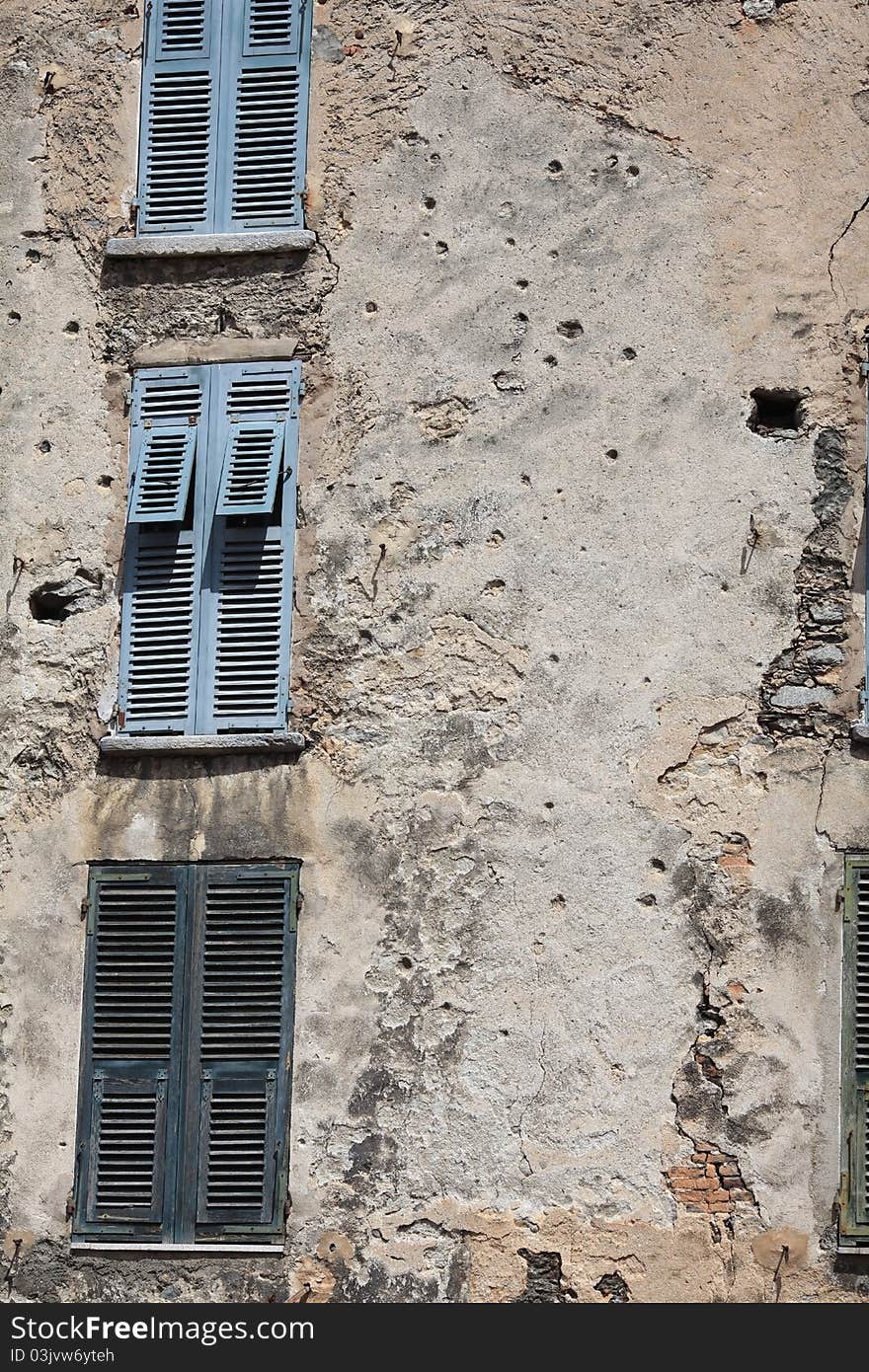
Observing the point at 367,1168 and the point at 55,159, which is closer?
the point at 367,1168

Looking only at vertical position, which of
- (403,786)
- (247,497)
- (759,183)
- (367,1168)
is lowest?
(367,1168)

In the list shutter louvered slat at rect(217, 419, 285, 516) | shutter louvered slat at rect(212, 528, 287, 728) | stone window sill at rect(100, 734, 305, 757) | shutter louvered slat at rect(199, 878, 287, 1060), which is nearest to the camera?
shutter louvered slat at rect(199, 878, 287, 1060)

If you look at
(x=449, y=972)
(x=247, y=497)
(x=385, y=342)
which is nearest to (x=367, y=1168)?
(x=449, y=972)

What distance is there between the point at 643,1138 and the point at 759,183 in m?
5.04

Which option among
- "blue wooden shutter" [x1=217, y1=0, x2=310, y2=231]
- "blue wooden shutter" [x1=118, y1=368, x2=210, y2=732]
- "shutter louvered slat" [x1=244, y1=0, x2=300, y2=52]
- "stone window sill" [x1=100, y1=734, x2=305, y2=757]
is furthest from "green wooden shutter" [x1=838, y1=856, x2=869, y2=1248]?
"shutter louvered slat" [x1=244, y1=0, x2=300, y2=52]

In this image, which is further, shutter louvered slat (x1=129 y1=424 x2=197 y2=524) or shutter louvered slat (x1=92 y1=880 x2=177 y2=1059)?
shutter louvered slat (x1=129 y1=424 x2=197 y2=524)

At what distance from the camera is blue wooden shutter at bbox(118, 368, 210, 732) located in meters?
12.4

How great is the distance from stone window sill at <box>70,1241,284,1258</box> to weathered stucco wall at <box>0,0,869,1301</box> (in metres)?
0.06

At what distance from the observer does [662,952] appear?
11.7 m

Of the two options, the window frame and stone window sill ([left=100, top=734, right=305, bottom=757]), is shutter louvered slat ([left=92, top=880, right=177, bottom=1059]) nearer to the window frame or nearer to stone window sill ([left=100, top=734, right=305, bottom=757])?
the window frame

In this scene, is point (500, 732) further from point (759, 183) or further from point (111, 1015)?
point (759, 183)

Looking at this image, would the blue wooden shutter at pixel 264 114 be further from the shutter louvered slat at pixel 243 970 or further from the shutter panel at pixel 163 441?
the shutter louvered slat at pixel 243 970

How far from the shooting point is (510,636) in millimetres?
12273

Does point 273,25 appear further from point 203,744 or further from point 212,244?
point 203,744
